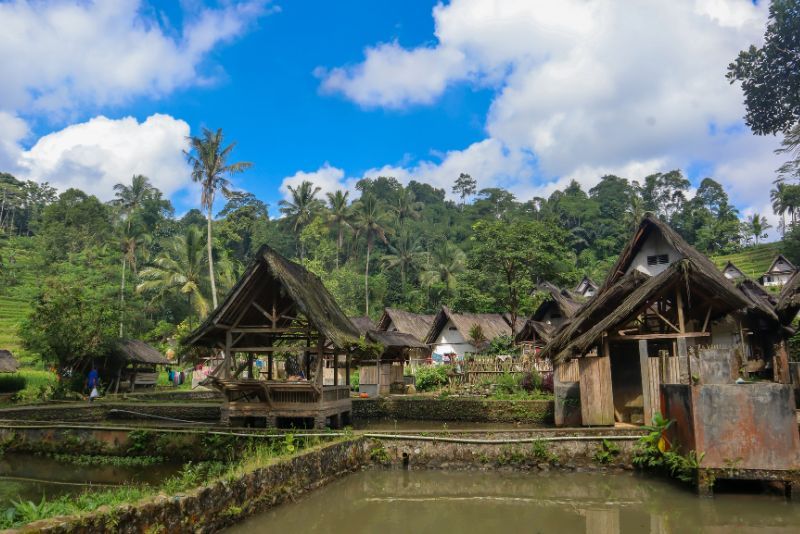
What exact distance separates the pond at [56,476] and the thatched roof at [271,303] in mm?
4657

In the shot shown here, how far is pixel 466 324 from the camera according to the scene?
41219 millimetres

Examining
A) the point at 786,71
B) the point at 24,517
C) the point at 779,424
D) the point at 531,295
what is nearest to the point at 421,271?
the point at 531,295

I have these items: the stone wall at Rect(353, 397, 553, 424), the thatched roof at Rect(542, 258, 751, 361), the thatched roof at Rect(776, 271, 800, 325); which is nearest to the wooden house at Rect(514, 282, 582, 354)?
the stone wall at Rect(353, 397, 553, 424)

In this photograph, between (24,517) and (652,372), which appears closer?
(24,517)

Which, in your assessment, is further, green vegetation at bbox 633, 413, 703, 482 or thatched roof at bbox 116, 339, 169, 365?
thatched roof at bbox 116, 339, 169, 365

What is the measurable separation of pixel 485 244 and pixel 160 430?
78.9 ft

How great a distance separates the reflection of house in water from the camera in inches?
387

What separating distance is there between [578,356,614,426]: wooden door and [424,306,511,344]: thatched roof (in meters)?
25.3

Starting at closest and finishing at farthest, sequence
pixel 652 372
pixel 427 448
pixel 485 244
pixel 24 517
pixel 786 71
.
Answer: pixel 24 517 < pixel 427 448 < pixel 652 372 < pixel 485 244 < pixel 786 71

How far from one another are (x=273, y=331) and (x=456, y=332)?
27.4m

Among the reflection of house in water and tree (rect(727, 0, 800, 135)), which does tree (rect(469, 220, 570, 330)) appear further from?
tree (rect(727, 0, 800, 135))

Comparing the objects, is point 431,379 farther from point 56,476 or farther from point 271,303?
point 56,476

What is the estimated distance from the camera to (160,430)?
13.5 m

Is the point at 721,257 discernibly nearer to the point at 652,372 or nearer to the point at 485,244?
the point at 485,244
